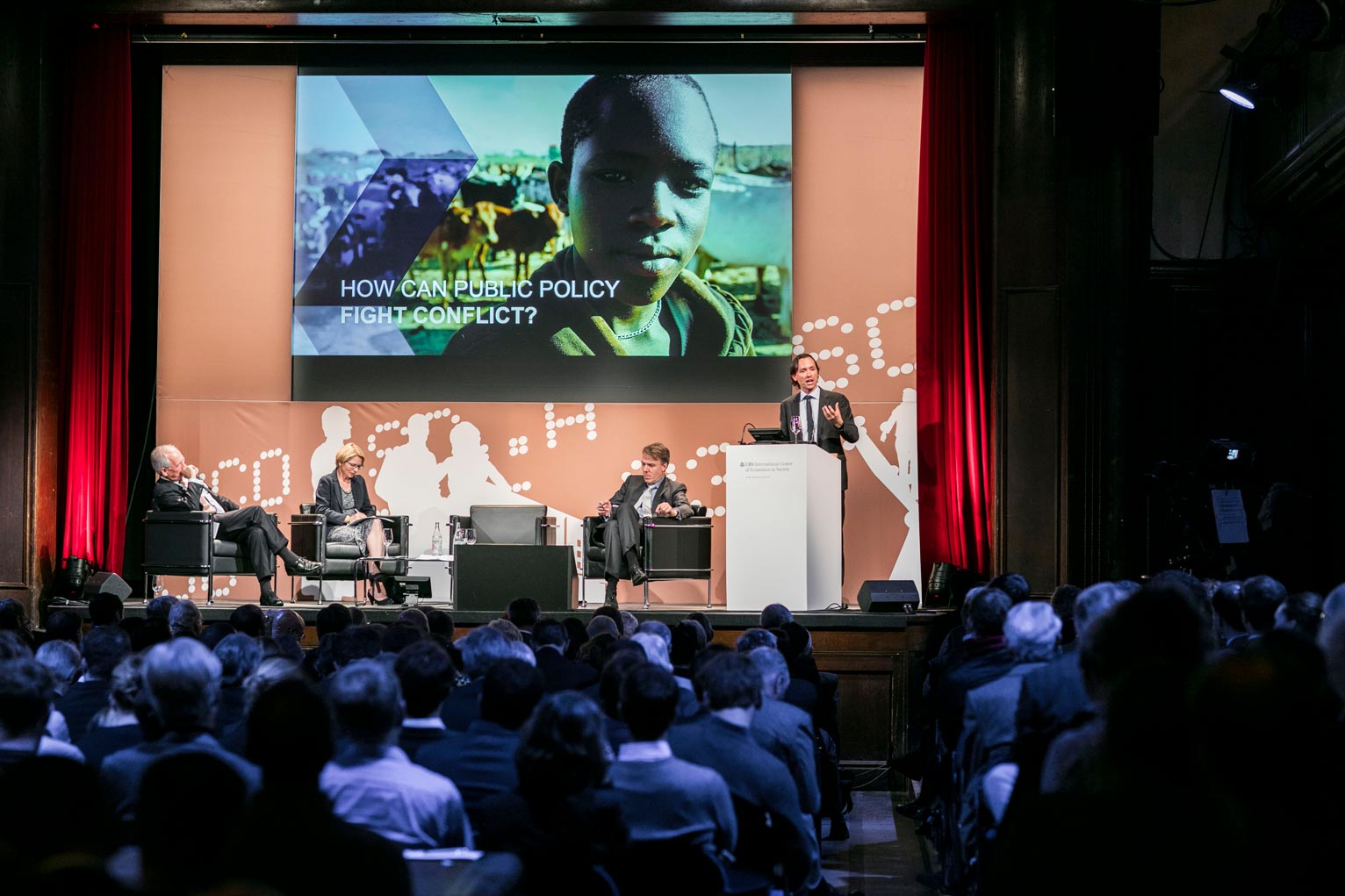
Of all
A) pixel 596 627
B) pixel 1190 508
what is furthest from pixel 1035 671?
pixel 1190 508

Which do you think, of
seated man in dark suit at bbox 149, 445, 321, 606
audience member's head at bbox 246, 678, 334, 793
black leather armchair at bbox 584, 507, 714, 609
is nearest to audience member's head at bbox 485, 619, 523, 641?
audience member's head at bbox 246, 678, 334, 793

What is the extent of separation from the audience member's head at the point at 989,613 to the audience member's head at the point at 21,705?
2.81 metres

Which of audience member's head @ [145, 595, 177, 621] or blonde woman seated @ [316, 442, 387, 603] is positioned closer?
audience member's head @ [145, 595, 177, 621]

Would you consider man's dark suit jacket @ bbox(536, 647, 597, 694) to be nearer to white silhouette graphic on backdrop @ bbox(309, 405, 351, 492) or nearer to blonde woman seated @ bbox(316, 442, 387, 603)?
blonde woman seated @ bbox(316, 442, 387, 603)

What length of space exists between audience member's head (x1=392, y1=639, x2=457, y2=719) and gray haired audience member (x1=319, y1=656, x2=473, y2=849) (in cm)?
35

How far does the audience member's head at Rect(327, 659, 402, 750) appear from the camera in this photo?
2674 millimetres

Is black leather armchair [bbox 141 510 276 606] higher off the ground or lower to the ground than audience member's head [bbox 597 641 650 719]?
higher

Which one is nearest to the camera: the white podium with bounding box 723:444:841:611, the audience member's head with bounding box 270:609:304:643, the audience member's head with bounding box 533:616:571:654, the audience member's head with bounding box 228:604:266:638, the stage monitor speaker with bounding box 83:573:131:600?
the audience member's head with bounding box 533:616:571:654

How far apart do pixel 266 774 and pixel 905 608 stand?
6.35 m

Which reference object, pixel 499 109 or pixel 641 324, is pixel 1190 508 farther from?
pixel 499 109

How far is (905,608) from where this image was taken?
8.20m

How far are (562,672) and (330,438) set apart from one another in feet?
21.0

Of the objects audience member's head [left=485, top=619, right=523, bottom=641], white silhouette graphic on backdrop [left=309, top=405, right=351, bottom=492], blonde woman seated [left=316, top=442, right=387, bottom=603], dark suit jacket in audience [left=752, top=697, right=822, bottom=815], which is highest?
white silhouette graphic on backdrop [left=309, top=405, right=351, bottom=492]

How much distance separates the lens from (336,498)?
9297 mm
